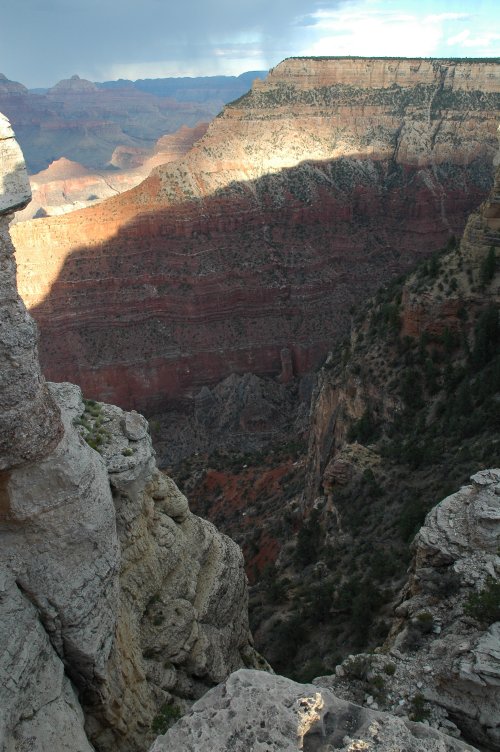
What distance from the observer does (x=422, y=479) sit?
2323 centimetres

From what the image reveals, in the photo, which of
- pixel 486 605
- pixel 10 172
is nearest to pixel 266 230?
pixel 486 605

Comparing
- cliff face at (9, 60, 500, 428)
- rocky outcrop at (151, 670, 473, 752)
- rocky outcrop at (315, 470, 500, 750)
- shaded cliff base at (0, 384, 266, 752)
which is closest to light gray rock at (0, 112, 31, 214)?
shaded cliff base at (0, 384, 266, 752)

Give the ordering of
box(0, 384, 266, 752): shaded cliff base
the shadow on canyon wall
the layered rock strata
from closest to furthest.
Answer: box(0, 384, 266, 752): shaded cliff base, the layered rock strata, the shadow on canyon wall

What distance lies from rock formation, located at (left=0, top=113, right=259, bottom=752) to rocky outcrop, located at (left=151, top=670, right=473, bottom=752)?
2.97 meters

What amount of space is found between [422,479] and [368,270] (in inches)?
1920

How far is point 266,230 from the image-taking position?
6625cm

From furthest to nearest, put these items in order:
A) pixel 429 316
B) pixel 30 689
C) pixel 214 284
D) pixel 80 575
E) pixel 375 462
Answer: pixel 214 284
pixel 429 316
pixel 375 462
pixel 80 575
pixel 30 689

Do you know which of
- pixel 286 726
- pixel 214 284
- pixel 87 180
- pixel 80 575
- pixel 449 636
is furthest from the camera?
pixel 87 180

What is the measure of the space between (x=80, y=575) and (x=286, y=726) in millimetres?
4681

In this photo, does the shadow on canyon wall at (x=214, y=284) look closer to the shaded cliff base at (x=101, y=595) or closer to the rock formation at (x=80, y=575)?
the shaded cliff base at (x=101, y=595)

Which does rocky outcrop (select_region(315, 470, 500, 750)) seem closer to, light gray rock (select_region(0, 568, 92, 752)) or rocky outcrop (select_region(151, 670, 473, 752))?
rocky outcrop (select_region(151, 670, 473, 752))

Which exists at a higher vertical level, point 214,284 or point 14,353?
point 14,353

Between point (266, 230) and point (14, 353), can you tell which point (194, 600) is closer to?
point (14, 353)

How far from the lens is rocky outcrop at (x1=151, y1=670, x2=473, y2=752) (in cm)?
753
